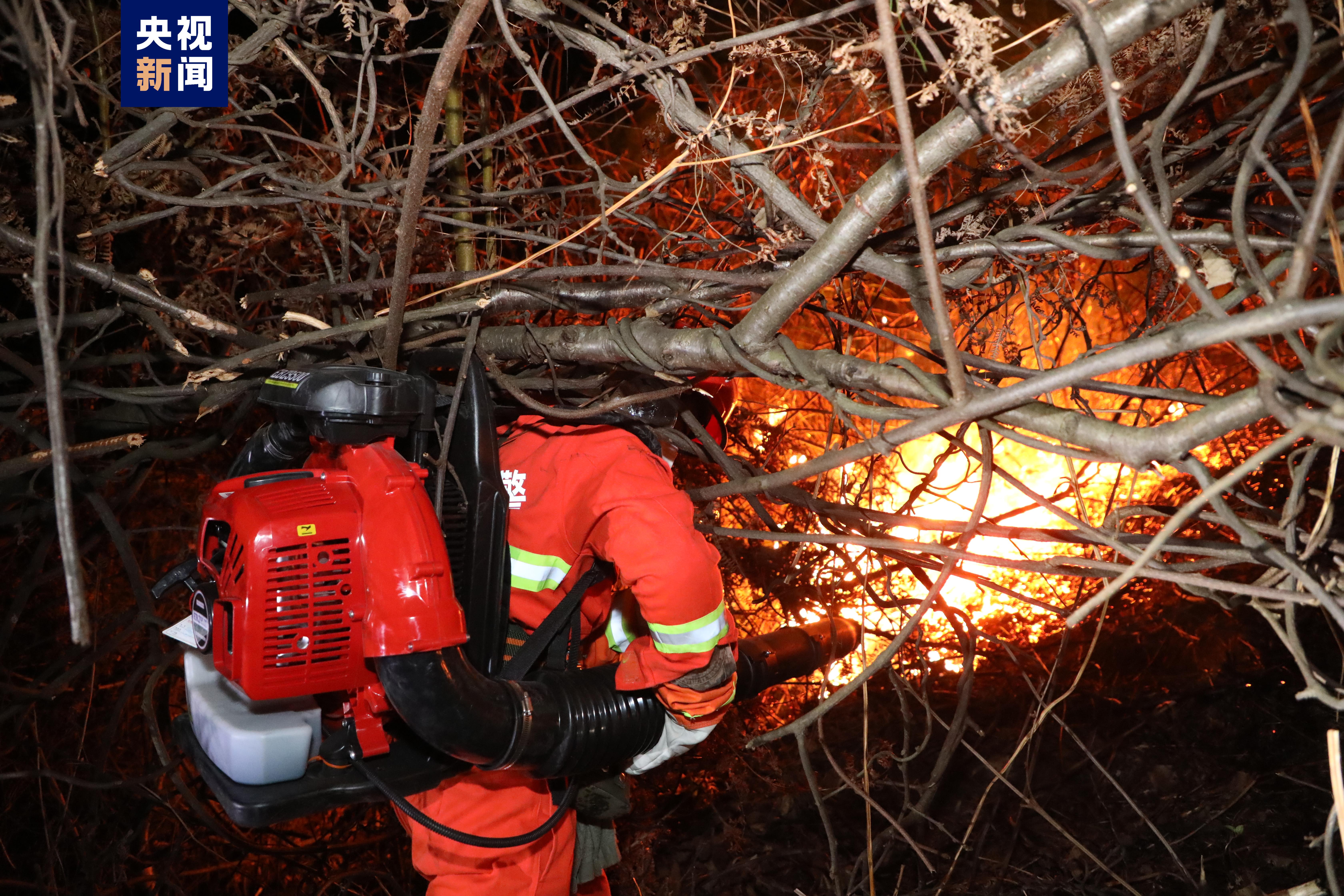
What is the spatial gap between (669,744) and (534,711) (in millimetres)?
429

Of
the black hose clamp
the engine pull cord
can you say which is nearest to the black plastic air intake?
the black hose clamp

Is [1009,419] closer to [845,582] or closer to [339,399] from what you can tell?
[339,399]

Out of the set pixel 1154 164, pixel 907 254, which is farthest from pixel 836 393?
pixel 1154 164

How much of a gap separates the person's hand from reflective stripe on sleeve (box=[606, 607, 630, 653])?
12.3 inches

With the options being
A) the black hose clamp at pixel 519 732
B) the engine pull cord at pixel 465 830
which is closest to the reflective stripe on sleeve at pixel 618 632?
the engine pull cord at pixel 465 830

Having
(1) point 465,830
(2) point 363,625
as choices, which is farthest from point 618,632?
(2) point 363,625

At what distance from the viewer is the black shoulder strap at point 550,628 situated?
2.19 metres

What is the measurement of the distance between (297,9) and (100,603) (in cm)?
291

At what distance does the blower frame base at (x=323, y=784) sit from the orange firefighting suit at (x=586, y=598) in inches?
6.3

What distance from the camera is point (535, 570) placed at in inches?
89.6

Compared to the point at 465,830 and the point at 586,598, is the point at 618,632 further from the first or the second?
the point at 465,830

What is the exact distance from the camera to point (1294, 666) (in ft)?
12.9

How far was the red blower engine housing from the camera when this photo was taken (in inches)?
68.7

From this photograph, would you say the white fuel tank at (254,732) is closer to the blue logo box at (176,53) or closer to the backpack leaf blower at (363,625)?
the backpack leaf blower at (363,625)
